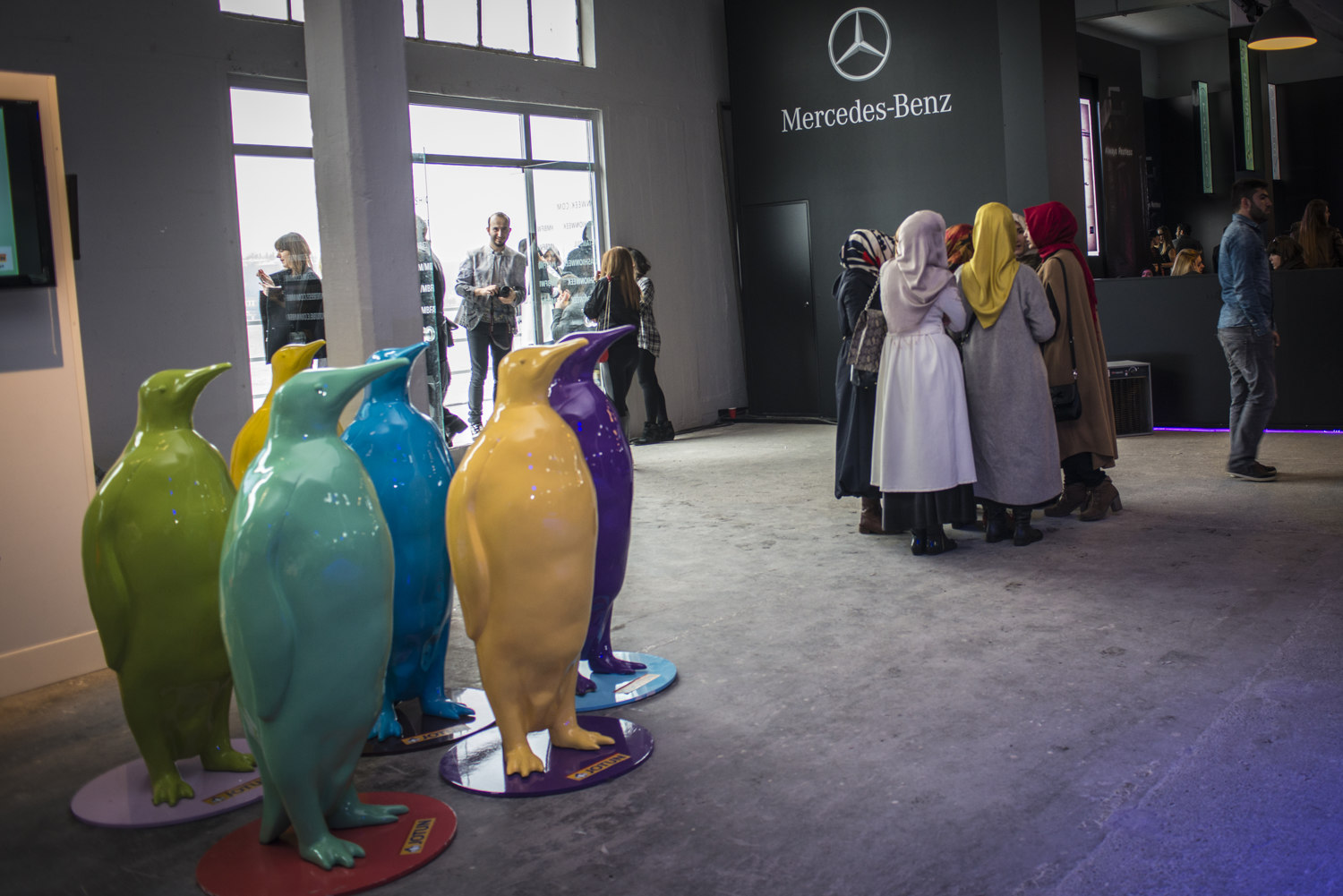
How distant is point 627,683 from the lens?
3730mm

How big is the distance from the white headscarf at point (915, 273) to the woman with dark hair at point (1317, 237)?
16.7 feet

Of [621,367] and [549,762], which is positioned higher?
[621,367]

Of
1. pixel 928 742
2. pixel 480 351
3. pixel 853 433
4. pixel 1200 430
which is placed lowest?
pixel 928 742

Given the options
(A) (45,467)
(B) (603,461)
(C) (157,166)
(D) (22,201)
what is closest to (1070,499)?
(B) (603,461)

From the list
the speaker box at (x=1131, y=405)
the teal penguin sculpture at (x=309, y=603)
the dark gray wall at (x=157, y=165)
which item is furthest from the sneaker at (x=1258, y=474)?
the dark gray wall at (x=157, y=165)

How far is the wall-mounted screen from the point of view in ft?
13.0

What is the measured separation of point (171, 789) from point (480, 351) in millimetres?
6339

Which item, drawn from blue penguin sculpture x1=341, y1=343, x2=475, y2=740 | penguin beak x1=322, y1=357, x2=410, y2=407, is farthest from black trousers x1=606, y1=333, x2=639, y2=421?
penguin beak x1=322, y1=357, x2=410, y2=407

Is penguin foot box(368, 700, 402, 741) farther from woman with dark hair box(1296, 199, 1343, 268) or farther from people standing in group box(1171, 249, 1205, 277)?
people standing in group box(1171, 249, 1205, 277)

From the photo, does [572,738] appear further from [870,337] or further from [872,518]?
[872,518]

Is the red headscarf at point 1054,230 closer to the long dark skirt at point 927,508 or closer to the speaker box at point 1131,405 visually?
the long dark skirt at point 927,508

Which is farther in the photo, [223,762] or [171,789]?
[223,762]

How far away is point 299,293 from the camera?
25.3 feet

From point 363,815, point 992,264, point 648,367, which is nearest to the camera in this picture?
point 363,815
